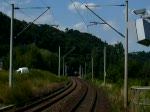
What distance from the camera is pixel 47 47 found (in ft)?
550

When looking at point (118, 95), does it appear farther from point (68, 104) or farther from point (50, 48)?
point (50, 48)

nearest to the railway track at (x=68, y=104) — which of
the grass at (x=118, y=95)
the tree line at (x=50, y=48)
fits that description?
the grass at (x=118, y=95)

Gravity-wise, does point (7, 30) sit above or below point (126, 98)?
above

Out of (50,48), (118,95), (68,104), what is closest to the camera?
(68,104)

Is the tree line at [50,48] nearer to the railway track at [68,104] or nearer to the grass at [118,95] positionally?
the grass at [118,95]

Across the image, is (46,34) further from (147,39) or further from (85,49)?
(147,39)

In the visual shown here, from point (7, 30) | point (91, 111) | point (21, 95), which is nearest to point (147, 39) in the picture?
point (91, 111)

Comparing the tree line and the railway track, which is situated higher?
the tree line

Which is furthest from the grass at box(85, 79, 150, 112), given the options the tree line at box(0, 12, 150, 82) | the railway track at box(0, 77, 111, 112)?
the tree line at box(0, 12, 150, 82)

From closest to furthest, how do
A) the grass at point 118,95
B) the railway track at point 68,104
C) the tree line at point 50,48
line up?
the railway track at point 68,104 → the grass at point 118,95 → the tree line at point 50,48

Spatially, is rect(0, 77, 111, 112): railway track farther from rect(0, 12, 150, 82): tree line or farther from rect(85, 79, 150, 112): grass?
rect(0, 12, 150, 82): tree line

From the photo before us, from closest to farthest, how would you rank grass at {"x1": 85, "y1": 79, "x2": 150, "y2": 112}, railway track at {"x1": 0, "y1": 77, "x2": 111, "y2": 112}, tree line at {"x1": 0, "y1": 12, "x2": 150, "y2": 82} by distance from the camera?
railway track at {"x1": 0, "y1": 77, "x2": 111, "y2": 112}, grass at {"x1": 85, "y1": 79, "x2": 150, "y2": 112}, tree line at {"x1": 0, "y1": 12, "x2": 150, "y2": 82}

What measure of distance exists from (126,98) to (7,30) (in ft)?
388

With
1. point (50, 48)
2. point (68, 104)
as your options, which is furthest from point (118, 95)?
→ point (50, 48)
